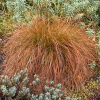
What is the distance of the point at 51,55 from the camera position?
8.58 ft

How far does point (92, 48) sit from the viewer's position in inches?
121

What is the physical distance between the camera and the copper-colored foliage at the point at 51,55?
8.52ft

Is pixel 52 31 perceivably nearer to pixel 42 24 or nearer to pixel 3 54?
pixel 42 24

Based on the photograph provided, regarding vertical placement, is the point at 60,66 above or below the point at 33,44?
below

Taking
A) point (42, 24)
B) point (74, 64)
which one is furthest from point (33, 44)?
point (74, 64)

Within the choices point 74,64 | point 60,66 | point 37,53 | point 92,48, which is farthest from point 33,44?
point 92,48

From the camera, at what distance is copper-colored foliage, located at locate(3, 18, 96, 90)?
2.60 meters

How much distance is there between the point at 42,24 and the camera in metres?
2.93

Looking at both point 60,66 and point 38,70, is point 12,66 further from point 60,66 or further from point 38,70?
point 60,66

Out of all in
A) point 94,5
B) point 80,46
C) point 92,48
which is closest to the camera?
point 80,46

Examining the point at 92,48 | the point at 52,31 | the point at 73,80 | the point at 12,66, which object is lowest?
the point at 73,80

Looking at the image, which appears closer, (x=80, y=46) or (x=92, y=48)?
(x=80, y=46)

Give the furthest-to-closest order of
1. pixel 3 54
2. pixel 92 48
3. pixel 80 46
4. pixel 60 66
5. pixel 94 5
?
pixel 94 5, pixel 3 54, pixel 92 48, pixel 80 46, pixel 60 66

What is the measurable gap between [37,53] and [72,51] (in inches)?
25.4
